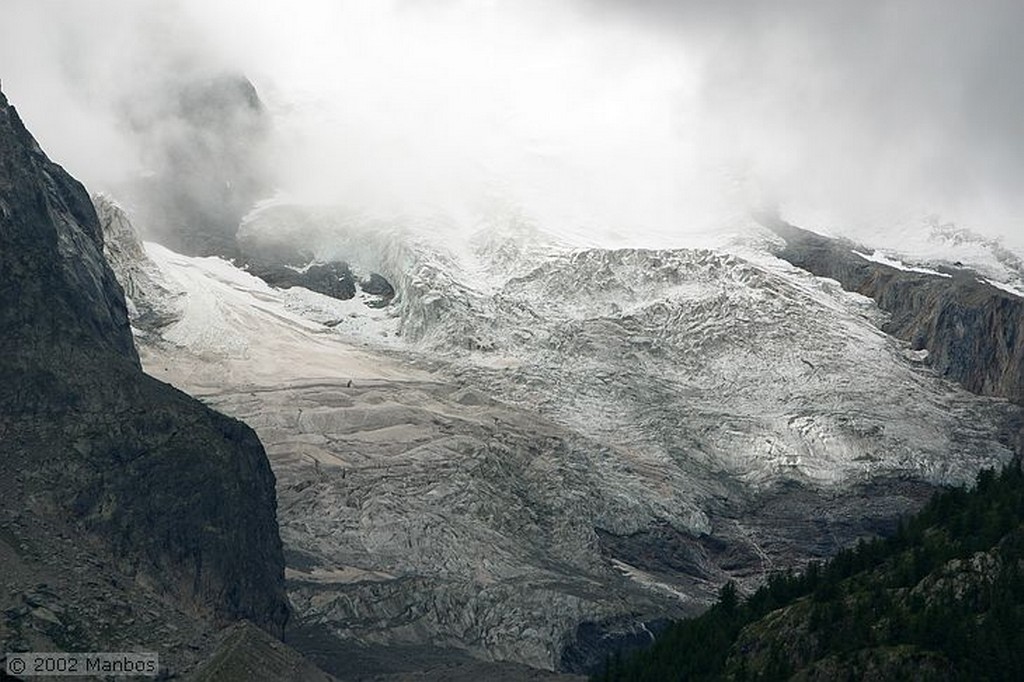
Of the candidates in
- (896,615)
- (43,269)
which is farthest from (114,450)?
(896,615)

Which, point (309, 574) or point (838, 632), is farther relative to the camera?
point (309, 574)

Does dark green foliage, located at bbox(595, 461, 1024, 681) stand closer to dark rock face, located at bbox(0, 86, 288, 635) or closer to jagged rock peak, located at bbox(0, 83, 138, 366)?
dark rock face, located at bbox(0, 86, 288, 635)

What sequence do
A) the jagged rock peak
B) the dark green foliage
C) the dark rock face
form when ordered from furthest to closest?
the jagged rock peak < the dark rock face < the dark green foliage

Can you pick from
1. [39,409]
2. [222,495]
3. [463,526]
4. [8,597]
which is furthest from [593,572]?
[8,597]

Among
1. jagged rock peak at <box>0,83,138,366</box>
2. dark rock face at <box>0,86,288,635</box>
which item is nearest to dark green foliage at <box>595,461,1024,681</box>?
dark rock face at <box>0,86,288,635</box>

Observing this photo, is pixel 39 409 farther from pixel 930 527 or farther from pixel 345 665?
pixel 930 527

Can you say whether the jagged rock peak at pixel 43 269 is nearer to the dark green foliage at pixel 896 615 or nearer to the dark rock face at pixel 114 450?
the dark rock face at pixel 114 450

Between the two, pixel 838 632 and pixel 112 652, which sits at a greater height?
pixel 838 632
